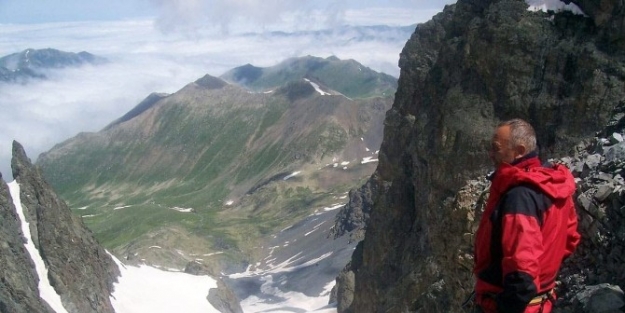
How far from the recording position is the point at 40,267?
2756 inches

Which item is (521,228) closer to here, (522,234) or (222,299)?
→ (522,234)

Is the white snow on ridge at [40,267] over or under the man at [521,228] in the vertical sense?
under

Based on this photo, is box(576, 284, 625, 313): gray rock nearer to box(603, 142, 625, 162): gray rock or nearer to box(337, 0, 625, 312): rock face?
box(603, 142, 625, 162): gray rock

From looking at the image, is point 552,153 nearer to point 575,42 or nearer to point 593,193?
point 575,42

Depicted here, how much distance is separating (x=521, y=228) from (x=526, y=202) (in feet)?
1.33

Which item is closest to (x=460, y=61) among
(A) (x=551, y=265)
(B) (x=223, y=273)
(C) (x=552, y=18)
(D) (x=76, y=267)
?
(C) (x=552, y=18)

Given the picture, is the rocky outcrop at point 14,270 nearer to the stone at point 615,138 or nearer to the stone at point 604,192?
the stone at point 615,138

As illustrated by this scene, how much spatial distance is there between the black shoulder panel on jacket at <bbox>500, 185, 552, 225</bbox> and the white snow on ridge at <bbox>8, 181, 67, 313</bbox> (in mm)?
63643

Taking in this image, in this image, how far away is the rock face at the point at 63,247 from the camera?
70.9 m

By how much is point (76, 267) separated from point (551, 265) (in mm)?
74970

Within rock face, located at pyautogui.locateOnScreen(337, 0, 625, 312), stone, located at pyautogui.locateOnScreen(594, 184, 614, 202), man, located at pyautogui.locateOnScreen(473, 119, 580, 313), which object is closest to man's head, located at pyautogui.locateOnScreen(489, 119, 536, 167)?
man, located at pyautogui.locateOnScreen(473, 119, 580, 313)

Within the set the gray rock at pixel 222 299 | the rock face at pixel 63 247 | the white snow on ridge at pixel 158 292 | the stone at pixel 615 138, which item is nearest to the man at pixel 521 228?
the stone at pixel 615 138

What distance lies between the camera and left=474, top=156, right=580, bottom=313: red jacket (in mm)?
9078

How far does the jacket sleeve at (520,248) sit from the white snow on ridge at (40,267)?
63536 millimetres
